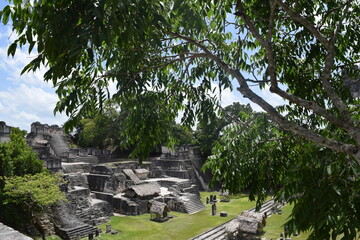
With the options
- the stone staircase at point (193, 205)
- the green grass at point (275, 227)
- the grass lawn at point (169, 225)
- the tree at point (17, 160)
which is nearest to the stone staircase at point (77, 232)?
the grass lawn at point (169, 225)

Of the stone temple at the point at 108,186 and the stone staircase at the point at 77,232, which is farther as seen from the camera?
the stone temple at the point at 108,186

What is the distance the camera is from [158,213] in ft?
58.5

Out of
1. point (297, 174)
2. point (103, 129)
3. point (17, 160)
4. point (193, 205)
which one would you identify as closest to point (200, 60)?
point (297, 174)

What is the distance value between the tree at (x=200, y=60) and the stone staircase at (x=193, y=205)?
1602 centimetres

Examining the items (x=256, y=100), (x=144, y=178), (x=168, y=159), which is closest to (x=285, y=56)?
(x=256, y=100)

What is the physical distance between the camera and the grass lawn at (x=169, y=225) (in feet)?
49.1

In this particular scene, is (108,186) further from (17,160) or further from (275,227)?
(275,227)

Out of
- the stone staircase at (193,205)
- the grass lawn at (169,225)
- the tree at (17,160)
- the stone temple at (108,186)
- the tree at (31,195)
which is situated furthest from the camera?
the stone staircase at (193,205)

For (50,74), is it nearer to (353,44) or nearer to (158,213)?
(353,44)

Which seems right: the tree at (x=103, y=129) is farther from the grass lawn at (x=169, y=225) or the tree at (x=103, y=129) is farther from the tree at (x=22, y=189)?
the tree at (x=22, y=189)

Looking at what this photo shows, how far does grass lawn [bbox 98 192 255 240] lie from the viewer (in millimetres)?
14979

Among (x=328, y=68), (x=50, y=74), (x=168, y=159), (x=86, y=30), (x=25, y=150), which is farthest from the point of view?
(x=168, y=159)

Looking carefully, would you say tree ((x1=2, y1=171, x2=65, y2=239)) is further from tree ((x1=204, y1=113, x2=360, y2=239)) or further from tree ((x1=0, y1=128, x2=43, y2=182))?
tree ((x1=204, y1=113, x2=360, y2=239))

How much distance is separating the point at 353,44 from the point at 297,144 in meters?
1.68
